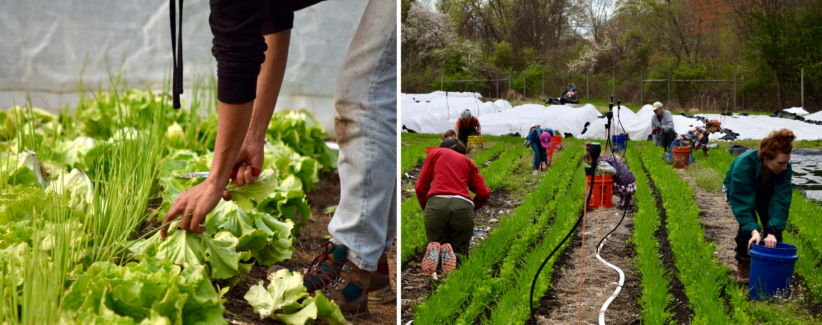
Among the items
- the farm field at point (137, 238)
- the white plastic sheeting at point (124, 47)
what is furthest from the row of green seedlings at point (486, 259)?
the white plastic sheeting at point (124, 47)

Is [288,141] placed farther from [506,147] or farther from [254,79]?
[254,79]

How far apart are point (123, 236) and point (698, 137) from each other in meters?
1.89

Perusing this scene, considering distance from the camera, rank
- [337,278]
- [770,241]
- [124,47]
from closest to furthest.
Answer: [770,241] < [337,278] < [124,47]

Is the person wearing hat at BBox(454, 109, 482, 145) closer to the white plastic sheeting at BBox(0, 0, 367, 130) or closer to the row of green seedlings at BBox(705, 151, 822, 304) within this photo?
the row of green seedlings at BBox(705, 151, 822, 304)

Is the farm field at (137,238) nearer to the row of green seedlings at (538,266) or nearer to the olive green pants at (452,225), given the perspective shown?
the olive green pants at (452,225)

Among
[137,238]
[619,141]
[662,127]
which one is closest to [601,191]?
[619,141]

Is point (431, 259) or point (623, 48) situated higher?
point (623, 48)

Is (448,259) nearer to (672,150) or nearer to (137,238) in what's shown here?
(672,150)

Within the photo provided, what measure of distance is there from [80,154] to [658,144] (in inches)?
96.8

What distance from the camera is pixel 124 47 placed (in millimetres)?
4129

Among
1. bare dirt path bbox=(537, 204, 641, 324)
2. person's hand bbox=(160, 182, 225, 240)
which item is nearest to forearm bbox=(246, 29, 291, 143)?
person's hand bbox=(160, 182, 225, 240)

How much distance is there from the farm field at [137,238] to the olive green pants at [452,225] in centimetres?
31

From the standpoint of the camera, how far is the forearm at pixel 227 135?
1.43m

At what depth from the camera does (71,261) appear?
151 centimetres
